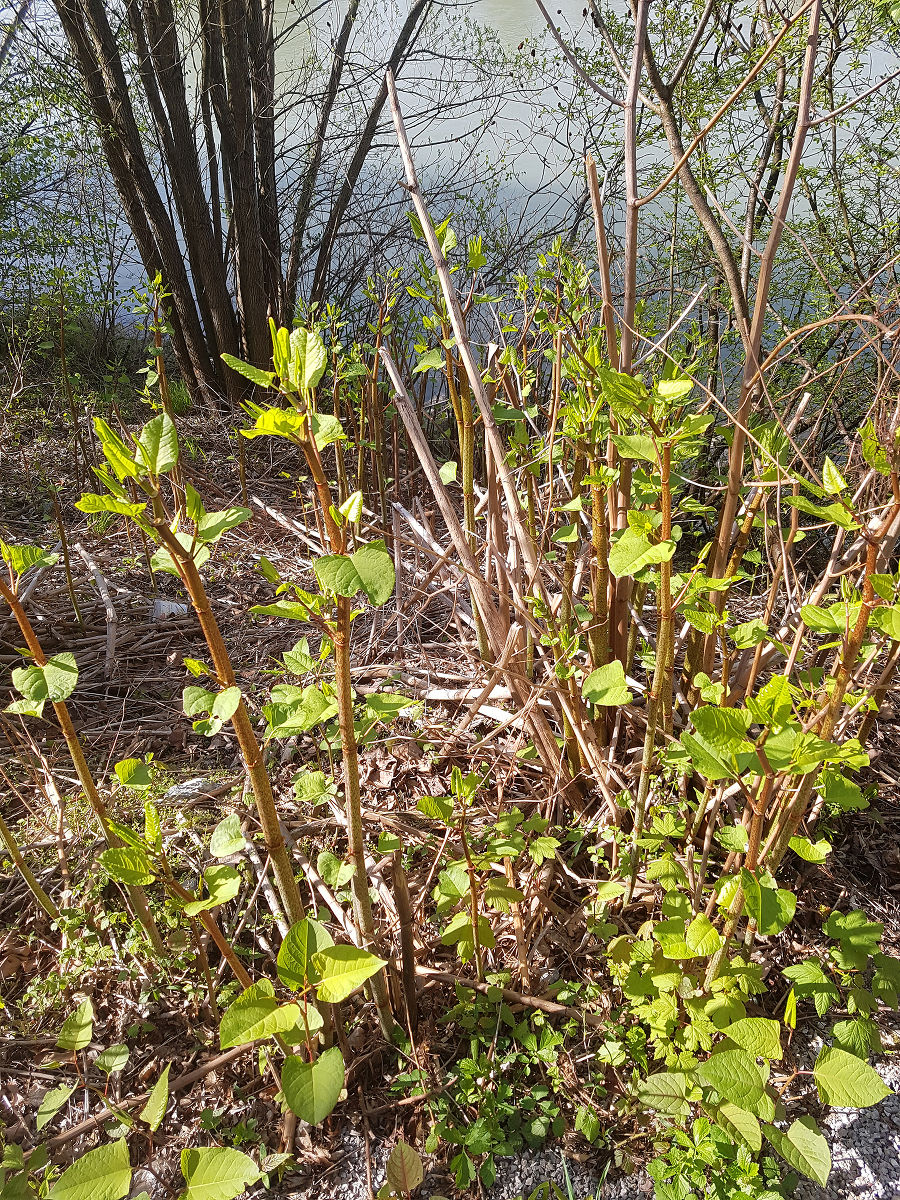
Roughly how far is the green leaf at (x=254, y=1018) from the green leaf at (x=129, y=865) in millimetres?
215

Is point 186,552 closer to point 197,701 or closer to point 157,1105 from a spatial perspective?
point 197,701

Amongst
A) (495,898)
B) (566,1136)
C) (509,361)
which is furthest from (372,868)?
(509,361)

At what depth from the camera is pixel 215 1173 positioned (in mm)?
887

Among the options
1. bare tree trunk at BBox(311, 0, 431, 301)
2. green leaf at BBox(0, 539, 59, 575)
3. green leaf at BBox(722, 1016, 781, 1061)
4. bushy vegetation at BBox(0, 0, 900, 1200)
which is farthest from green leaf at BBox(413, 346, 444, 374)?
bare tree trunk at BBox(311, 0, 431, 301)

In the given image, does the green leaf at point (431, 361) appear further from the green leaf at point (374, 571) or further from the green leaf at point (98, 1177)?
the green leaf at point (98, 1177)

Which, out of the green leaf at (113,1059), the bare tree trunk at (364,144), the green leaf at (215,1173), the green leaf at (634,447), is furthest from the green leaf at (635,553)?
the bare tree trunk at (364,144)

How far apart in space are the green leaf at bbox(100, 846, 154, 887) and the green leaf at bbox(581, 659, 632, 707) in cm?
70

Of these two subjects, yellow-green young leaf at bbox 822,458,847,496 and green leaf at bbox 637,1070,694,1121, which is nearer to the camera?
yellow-green young leaf at bbox 822,458,847,496

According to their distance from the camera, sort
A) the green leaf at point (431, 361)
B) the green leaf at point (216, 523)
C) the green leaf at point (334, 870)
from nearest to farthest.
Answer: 1. the green leaf at point (216, 523)
2. the green leaf at point (334, 870)
3. the green leaf at point (431, 361)

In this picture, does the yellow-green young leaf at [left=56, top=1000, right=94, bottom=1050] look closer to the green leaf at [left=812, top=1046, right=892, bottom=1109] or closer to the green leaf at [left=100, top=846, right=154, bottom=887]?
the green leaf at [left=100, top=846, right=154, bottom=887]

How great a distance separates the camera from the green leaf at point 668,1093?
1100 millimetres

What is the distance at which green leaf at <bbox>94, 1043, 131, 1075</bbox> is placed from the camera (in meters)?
1.14

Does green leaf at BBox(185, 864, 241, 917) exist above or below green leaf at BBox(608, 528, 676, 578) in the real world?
below

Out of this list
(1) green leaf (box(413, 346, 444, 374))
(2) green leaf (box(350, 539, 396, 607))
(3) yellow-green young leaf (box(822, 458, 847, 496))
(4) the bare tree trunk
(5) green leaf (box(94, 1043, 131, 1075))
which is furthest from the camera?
(4) the bare tree trunk
